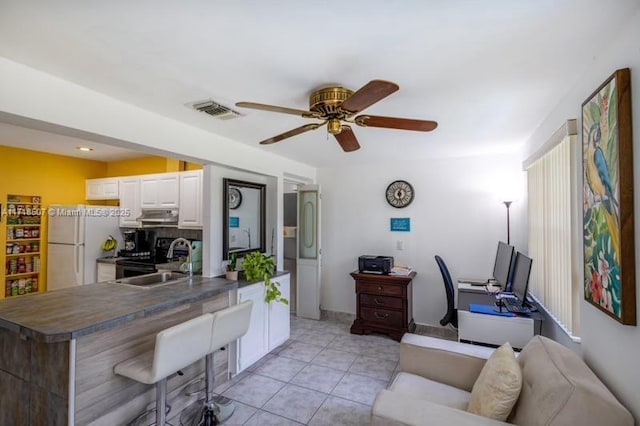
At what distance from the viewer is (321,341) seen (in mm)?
3736

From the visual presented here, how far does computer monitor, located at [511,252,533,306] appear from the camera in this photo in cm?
231

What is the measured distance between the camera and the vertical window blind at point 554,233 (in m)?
Answer: 1.91

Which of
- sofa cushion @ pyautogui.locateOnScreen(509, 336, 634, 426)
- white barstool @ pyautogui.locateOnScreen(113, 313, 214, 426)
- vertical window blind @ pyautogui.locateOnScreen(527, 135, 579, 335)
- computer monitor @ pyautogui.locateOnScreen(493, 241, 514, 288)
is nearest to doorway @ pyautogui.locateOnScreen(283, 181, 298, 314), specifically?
computer monitor @ pyautogui.locateOnScreen(493, 241, 514, 288)

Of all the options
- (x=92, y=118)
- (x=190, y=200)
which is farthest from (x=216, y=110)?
(x=190, y=200)

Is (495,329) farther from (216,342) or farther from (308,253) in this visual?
(308,253)

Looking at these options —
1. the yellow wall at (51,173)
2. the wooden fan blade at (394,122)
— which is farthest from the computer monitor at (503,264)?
the yellow wall at (51,173)

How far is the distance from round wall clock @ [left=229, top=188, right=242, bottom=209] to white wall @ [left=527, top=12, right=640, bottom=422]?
2836 millimetres

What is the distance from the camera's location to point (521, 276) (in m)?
2.47

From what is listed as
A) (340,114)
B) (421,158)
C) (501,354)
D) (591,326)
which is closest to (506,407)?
(501,354)

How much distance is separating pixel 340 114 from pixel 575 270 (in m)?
1.67

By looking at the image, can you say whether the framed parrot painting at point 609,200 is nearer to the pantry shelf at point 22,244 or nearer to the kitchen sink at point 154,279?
the kitchen sink at point 154,279

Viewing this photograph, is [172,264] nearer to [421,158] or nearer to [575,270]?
[421,158]

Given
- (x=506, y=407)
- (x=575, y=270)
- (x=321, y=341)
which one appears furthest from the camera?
(x=321, y=341)

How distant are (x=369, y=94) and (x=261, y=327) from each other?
104 inches
